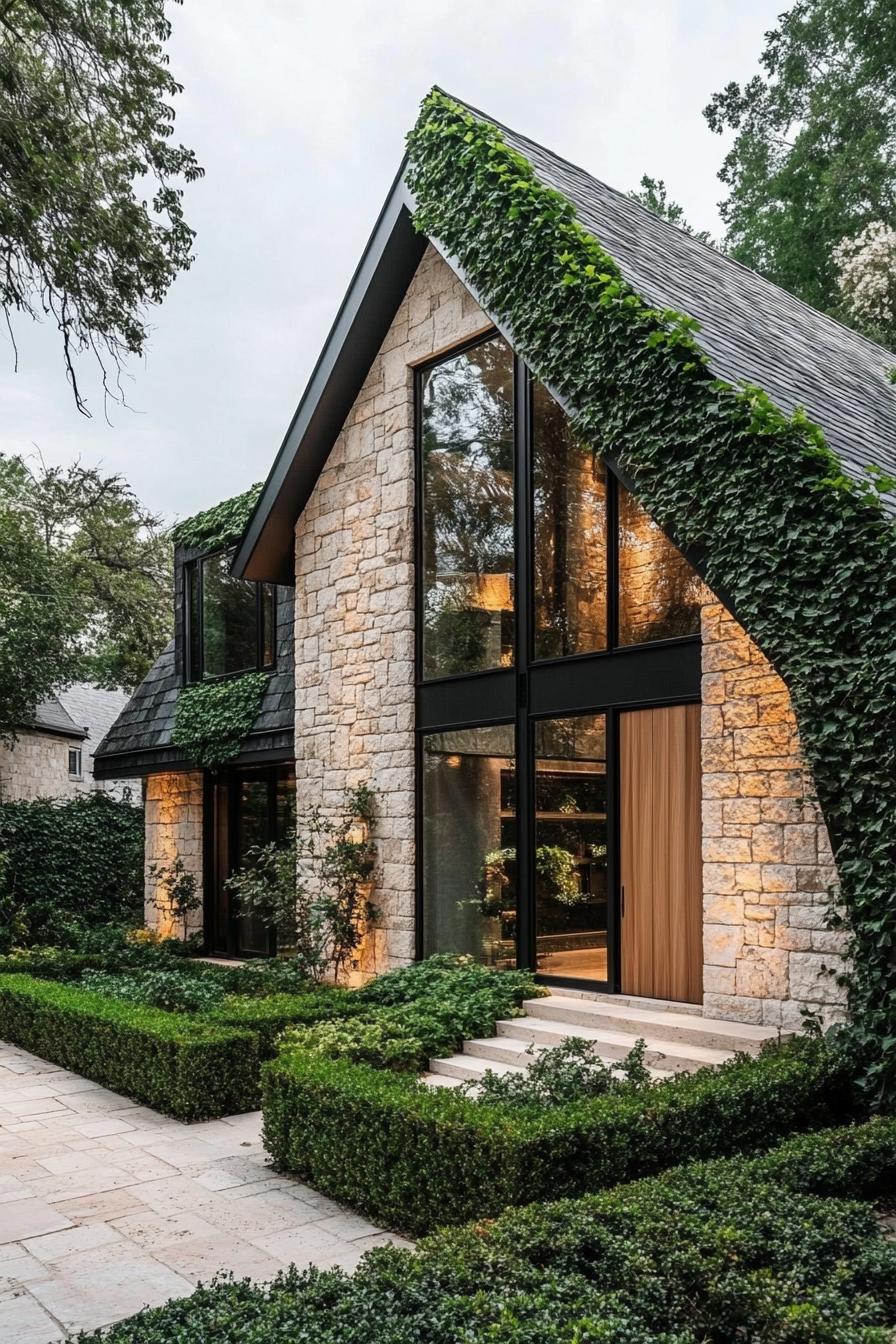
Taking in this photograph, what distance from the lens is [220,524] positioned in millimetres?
14344

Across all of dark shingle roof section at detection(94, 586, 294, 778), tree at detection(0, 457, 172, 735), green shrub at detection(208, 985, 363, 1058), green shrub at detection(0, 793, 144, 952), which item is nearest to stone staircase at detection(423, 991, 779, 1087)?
green shrub at detection(208, 985, 363, 1058)

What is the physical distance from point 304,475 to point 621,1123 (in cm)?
810

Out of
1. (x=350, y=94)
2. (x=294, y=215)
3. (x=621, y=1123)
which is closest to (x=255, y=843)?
(x=621, y=1123)

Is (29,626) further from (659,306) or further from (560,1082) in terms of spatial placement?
(560,1082)

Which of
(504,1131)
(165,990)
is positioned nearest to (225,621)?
A: (165,990)

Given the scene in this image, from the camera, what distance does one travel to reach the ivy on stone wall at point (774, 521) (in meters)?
6.18

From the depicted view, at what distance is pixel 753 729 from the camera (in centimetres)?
732

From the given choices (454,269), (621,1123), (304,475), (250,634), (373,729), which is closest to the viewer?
(621,1123)

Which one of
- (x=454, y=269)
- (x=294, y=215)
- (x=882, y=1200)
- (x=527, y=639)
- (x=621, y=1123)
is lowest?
(x=882, y=1200)

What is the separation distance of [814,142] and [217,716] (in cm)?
1600

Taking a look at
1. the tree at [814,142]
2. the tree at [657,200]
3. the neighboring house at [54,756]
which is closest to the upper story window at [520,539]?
the tree at [814,142]

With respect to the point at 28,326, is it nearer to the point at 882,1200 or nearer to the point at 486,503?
the point at 486,503

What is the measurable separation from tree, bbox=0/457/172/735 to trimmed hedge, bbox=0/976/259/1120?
11.7 meters

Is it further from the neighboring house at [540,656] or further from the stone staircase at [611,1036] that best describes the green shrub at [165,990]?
the stone staircase at [611,1036]
